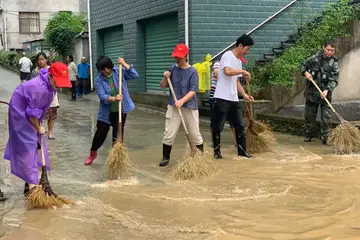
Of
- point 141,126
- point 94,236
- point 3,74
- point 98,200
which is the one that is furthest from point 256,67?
point 3,74

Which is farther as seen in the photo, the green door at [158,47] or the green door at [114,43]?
the green door at [114,43]

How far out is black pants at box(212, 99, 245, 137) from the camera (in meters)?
6.83

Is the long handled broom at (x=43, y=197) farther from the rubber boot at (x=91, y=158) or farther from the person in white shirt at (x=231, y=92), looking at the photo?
the person in white shirt at (x=231, y=92)

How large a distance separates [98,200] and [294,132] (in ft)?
16.8

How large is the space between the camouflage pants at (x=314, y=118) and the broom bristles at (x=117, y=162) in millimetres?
3831

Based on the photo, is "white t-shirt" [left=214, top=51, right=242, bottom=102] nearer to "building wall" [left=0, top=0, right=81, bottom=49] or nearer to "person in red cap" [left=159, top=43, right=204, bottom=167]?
"person in red cap" [left=159, top=43, right=204, bottom=167]

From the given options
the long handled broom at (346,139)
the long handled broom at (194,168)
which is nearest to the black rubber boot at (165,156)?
the long handled broom at (194,168)

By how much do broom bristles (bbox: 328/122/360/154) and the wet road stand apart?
203 mm

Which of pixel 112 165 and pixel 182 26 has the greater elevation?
pixel 182 26

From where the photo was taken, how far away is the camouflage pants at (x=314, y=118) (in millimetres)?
8094

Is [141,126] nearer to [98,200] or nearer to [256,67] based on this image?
[256,67]

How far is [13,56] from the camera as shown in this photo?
31.7 m

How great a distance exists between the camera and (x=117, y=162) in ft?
18.9

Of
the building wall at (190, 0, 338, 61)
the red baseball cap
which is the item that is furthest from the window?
the red baseball cap
